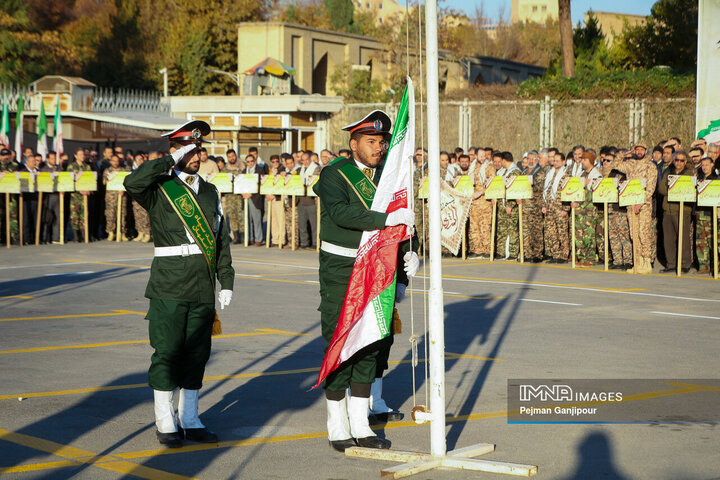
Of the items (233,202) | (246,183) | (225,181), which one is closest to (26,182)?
(225,181)

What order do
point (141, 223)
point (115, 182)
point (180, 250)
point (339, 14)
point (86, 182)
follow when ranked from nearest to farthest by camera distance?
point (180, 250) < point (86, 182) < point (115, 182) < point (141, 223) < point (339, 14)

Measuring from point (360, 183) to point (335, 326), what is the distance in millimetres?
1030

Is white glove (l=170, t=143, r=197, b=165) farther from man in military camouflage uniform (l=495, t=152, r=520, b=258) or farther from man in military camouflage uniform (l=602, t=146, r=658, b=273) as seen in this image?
man in military camouflage uniform (l=495, t=152, r=520, b=258)

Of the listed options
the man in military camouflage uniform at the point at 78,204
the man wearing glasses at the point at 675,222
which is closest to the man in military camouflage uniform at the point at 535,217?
the man wearing glasses at the point at 675,222

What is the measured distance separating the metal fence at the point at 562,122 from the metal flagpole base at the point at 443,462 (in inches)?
847

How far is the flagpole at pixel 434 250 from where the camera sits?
6.22 meters

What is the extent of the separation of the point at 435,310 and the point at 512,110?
25.6m

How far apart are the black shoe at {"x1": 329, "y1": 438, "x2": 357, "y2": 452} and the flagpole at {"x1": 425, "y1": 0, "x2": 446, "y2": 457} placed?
619 millimetres

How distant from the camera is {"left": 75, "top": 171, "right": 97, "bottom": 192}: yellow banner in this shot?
24.8m

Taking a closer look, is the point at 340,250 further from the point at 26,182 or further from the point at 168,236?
the point at 26,182

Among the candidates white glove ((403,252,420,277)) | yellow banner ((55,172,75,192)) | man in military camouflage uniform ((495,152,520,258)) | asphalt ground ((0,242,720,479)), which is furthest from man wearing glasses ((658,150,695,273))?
yellow banner ((55,172,75,192))

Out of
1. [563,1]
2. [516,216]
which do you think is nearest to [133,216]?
[516,216]

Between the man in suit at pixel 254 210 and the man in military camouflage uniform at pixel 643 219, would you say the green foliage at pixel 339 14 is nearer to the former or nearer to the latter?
the man in suit at pixel 254 210

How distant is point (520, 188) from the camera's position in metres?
20.4
